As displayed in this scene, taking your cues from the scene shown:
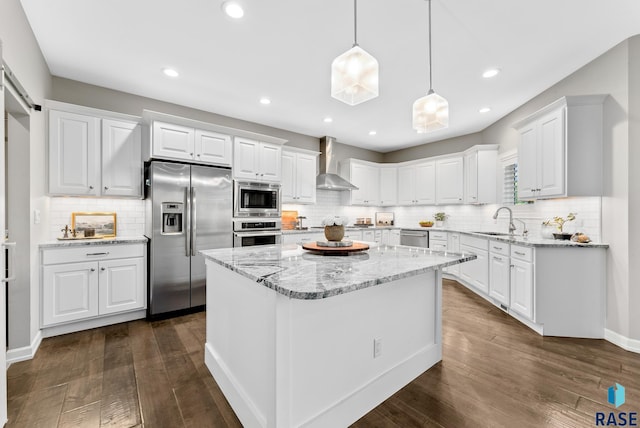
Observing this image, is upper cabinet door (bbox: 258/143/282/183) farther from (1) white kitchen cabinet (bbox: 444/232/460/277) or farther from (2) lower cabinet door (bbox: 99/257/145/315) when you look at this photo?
(1) white kitchen cabinet (bbox: 444/232/460/277)

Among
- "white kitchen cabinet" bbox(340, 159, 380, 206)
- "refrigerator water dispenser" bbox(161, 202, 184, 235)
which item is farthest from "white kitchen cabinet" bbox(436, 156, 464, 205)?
"refrigerator water dispenser" bbox(161, 202, 184, 235)

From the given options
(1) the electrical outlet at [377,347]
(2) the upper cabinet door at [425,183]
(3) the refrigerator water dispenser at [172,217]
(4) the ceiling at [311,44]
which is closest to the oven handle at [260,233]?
(3) the refrigerator water dispenser at [172,217]

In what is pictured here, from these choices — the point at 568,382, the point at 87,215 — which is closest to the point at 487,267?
the point at 568,382

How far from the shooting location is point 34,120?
2625 mm

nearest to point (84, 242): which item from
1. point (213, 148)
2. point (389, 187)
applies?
point (213, 148)

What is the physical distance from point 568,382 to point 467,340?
0.79 metres

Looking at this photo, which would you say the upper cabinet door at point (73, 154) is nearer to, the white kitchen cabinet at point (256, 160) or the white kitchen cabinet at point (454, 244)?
the white kitchen cabinet at point (256, 160)

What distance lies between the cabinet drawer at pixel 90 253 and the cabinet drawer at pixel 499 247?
14.4 feet

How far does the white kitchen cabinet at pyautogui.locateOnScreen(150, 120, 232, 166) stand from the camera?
343cm

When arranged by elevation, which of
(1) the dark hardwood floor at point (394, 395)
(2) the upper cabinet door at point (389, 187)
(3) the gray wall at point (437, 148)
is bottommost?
(1) the dark hardwood floor at point (394, 395)

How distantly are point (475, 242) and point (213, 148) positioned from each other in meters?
4.10

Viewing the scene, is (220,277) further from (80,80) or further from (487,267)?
(487,267)

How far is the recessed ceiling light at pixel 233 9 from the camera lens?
2150 millimetres

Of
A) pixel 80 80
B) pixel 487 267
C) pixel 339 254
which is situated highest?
pixel 80 80
